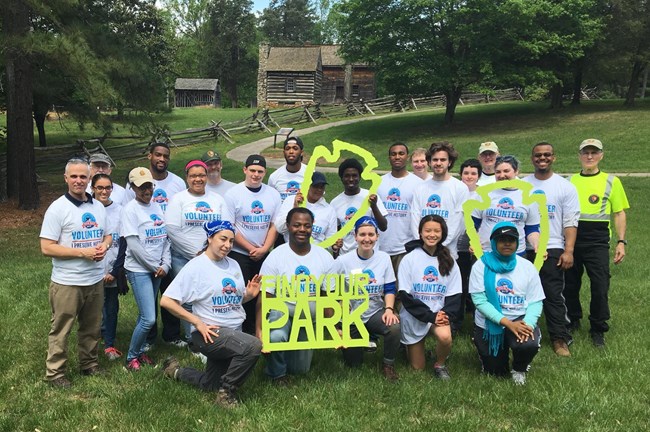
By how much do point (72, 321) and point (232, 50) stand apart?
227 feet

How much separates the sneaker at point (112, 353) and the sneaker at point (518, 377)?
4029mm

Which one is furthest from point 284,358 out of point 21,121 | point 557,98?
point 557,98

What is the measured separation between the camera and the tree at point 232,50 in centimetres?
6800

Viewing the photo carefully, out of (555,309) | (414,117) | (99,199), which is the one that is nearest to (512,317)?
(555,309)

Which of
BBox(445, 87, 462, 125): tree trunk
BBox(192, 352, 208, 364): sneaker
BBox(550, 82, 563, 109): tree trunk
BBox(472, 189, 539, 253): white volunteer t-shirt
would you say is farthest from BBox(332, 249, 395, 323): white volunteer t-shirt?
BBox(550, 82, 563, 109): tree trunk

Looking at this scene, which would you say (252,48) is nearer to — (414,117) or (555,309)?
(414,117)

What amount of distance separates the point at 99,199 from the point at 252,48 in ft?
225

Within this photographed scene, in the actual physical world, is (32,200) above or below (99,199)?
below

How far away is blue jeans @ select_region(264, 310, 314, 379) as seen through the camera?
4.63 meters

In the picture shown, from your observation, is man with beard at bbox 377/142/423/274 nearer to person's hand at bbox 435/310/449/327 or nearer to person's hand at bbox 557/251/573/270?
person's hand at bbox 435/310/449/327

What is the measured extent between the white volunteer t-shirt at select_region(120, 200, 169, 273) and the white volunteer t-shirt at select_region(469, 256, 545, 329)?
10.4 ft

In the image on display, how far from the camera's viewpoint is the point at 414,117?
34844 millimetres

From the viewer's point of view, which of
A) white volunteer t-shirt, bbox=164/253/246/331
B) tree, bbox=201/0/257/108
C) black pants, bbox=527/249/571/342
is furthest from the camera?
tree, bbox=201/0/257/108

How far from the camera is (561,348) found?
545 centimetres
